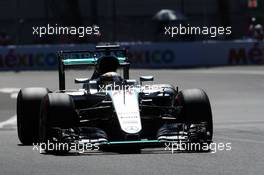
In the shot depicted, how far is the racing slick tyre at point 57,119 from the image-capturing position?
12.5 meters

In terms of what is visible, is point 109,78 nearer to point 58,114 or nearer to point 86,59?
point 86,59

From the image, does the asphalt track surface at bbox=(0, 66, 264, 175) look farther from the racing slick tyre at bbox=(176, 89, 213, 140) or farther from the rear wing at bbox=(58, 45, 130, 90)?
the rear wing at bbox=(58, 45, 130, 90)

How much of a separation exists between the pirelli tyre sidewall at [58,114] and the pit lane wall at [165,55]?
2617 centimetres

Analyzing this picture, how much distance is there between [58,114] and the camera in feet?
41.1

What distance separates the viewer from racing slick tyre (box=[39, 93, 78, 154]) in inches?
493

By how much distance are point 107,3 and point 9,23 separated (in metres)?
4.80

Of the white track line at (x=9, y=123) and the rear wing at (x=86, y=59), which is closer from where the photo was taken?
the rear wing at (x=86, y=59)

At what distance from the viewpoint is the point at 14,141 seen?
584 inches

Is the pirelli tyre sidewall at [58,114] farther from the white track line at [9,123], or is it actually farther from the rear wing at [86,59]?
the white track line at [9,123]

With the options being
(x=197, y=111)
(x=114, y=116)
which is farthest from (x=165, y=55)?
(x=114, y=116)

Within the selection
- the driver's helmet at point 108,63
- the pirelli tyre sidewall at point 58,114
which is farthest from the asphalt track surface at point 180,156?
the driver's helmet at point 108,63

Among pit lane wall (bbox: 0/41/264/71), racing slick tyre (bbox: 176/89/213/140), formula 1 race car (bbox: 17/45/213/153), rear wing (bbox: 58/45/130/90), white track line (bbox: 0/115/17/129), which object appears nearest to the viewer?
formula 1 race car (bbox: 17/45/213/153)

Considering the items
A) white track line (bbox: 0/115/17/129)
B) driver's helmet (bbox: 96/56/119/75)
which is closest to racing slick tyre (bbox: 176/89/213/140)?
driver's helmet (bbox: 96/56/119/75)

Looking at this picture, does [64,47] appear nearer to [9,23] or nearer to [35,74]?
[35,74]
